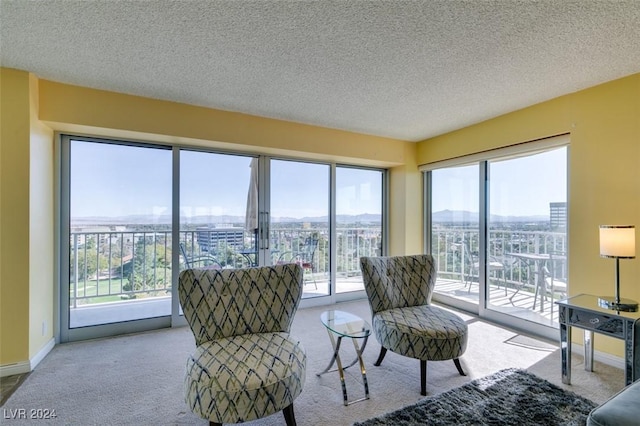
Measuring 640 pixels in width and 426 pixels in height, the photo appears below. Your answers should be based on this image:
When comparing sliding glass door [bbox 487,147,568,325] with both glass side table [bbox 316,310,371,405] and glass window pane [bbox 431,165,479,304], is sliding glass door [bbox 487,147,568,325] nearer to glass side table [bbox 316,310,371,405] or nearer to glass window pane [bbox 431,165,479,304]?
glass window pane [bbox 431,165,479,304]

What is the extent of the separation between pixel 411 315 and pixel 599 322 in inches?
50.1

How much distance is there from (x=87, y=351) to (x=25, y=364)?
0.44 m

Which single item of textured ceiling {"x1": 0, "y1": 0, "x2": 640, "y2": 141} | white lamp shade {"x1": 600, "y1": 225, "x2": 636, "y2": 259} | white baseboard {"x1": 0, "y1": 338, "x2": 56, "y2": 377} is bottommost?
white baseboard {"x1": 0, "y1": 338, "x2": 56, "y2": 377}

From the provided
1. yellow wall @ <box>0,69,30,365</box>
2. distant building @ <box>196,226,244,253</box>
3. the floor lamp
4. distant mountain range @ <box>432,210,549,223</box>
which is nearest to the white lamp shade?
the floor lamp

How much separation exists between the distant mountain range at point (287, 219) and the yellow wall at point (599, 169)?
50 centimetres

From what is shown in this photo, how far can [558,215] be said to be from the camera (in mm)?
2992

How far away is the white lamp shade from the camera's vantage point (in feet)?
6.91

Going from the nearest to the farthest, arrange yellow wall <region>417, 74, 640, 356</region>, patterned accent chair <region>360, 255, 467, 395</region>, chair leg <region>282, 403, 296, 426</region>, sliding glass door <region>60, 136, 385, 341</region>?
chair leg <region>282, 403, 296, 426</region> → patterned accent chair <region>360, 255, 467, 395</region> → yellow wall <region>417, 74, 640, 356</region> → sliding glass door <region>60, 136, 385, 341</region>

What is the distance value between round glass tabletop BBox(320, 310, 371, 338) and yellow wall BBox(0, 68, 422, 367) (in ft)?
7.16

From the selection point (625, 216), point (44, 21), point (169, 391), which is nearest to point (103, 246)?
point (169, 391)

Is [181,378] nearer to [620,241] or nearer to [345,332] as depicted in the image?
[345,332]

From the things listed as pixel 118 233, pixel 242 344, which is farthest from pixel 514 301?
pixel 118 233

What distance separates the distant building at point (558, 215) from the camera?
2930 mm

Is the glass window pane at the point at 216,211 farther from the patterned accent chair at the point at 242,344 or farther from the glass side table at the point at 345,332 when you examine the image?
the glass side table at the point at 345,332
